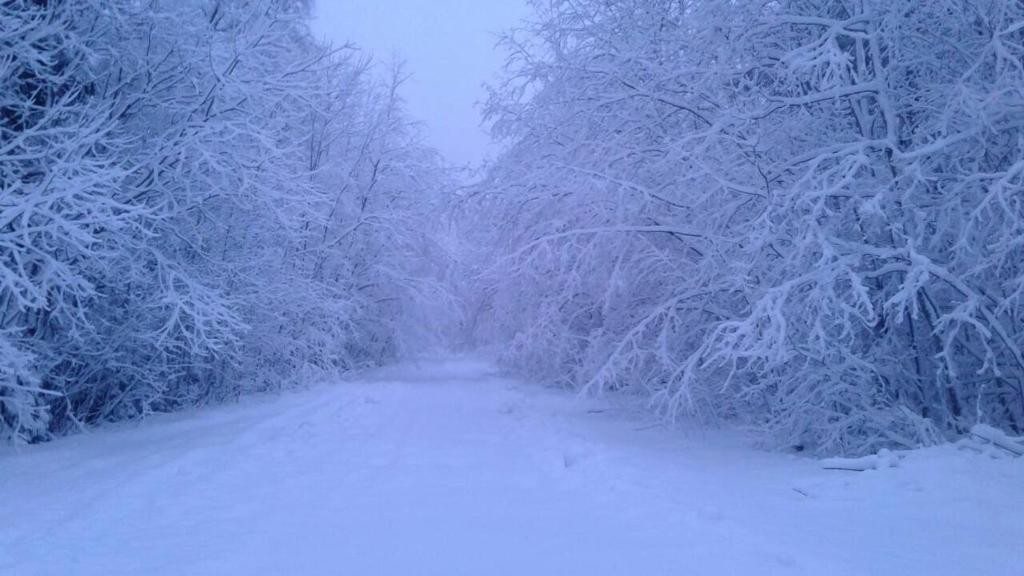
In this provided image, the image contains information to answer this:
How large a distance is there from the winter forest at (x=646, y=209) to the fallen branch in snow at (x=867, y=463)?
0.62 meters

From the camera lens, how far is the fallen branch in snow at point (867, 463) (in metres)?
6.51

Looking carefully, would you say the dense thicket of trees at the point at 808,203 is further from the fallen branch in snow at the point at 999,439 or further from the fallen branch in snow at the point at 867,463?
the fallen branch in snow at the point at 867,463

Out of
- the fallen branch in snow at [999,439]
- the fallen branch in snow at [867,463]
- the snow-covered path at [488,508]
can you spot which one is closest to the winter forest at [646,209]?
the fallen branch in snow at [999,439]

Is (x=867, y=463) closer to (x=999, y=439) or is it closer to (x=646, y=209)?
(x=999, y=439)

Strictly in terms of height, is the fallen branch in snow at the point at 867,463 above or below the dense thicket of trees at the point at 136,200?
below

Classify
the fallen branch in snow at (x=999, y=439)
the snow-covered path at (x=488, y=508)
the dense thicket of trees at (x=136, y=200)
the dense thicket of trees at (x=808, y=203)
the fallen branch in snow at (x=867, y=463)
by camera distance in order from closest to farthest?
the snow-covered path at (x=488, y=508) → the fallen branch in snow at (x=867, y=463) → the fallen branch in snow at (x=999, y=439) → the dense thicket of trees at (x=808, y=203) → the dense thicket of trees at (x=136, y=200)

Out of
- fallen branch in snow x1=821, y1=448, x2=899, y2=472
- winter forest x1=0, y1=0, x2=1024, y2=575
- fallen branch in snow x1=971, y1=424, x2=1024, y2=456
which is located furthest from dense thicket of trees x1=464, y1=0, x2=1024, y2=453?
fallen branch in snow x1=821, y1=448, x2=899, y2=472

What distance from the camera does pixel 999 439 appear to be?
6797mm

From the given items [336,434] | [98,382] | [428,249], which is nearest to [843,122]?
[336,434]

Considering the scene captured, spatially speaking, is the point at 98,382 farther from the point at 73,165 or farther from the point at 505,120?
the point at 505,120

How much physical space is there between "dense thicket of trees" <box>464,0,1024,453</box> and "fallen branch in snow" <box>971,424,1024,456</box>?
0.30 meters

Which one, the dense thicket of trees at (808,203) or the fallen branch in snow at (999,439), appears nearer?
the fallen branch in snow at (999,439)

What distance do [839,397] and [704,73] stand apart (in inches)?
161

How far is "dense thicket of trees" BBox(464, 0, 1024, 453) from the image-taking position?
7.35m
